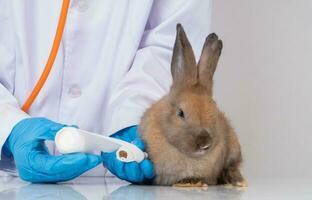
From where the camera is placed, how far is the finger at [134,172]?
1137 mm

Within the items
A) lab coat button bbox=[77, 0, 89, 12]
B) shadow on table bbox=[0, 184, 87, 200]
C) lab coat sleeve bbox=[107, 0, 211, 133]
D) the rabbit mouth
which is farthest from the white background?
shadow on table bbox=[0, 184, 87, 200]

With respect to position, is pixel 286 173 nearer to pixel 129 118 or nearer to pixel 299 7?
pixel 299 7

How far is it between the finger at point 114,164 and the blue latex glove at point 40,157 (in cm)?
5

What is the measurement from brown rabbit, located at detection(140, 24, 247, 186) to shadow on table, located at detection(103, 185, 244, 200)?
0.04 meters

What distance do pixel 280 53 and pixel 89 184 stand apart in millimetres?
1156

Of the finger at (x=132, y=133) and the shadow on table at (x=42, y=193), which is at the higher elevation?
the finger at (x=132, y=133)

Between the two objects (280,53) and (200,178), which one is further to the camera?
(280,53)

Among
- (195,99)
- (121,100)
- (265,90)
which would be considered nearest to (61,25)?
(121,100)

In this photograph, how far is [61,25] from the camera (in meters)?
1.33

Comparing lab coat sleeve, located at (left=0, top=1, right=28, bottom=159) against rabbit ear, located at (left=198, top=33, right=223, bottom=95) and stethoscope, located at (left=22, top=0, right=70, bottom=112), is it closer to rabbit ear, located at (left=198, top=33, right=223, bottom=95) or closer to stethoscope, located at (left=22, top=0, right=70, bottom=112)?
stethoscope, located at (left=22, top=0, right=70, bottom=112)


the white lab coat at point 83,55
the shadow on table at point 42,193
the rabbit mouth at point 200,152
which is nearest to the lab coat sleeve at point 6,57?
the white lab coat at point 83,55

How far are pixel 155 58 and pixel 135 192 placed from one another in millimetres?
505

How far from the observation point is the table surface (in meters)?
0.96

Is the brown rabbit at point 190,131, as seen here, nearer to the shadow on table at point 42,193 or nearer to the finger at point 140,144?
the finger at point 140,144
